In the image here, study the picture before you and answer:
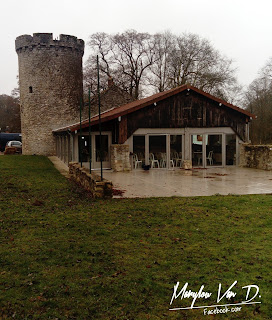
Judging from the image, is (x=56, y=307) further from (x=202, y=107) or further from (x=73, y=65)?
(x=73, y=65)

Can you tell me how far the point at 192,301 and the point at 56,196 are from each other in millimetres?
7225

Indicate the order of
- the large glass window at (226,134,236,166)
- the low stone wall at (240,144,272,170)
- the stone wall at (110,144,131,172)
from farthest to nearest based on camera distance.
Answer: the large glass window at (226,134,236,166) → the stone wall at (110,144,131,172) → the low stone wall at (240,144,272,170)

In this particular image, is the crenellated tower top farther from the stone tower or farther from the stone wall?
the stone wall

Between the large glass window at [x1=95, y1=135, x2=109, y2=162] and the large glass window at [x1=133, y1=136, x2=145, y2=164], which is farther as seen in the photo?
the large glass window at [x1=95, y1=135, x2=109, y2=162]

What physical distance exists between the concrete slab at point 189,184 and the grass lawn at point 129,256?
1618 millimetres

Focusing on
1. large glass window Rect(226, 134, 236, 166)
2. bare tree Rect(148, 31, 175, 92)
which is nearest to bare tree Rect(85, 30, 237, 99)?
bare tree Rect(148, 31, 175, 92)

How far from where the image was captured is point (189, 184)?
1291 cm

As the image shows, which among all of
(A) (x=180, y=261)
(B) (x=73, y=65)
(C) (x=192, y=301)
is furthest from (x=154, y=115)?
(B) (x=73, y=65)

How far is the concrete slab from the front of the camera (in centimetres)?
1108

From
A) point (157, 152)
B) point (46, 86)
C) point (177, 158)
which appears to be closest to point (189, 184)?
point (157, 152)

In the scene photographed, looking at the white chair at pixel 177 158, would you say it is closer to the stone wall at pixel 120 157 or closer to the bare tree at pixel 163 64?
the stone wall at pixel 120 157

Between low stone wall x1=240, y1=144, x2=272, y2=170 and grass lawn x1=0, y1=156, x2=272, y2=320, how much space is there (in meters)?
8.46

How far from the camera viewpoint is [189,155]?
19000 mm

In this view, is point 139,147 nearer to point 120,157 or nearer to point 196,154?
point 120,157
